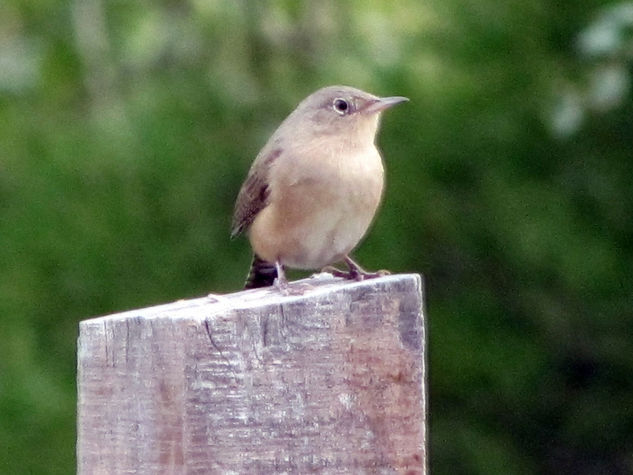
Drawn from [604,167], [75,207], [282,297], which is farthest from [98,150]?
[282,297]

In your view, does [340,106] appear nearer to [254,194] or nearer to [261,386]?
[254,194]

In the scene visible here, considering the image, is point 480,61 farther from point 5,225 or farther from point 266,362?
point 266,362

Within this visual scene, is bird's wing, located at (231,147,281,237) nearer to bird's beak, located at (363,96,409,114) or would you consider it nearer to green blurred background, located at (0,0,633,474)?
bird's beak, located at (363,96,409,114)

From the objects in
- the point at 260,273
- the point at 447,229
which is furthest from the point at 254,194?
the point at 447,229

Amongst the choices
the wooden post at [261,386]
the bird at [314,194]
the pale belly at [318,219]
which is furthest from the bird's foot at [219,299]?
the pale belly at [318,219]

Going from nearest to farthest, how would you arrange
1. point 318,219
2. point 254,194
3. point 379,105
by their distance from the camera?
point 318,219, point 254,194, point 379,105
